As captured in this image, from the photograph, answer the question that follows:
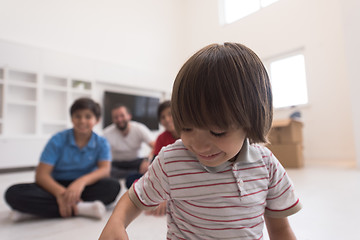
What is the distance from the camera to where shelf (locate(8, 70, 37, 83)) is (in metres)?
3.00

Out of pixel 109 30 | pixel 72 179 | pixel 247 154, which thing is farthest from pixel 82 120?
pixel 109 30

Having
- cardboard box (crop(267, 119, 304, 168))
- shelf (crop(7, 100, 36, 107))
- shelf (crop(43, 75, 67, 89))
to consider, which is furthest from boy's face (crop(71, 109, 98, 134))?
shelf (crop(43, 75, 67, 89))

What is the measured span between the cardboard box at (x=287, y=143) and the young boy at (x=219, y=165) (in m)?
2.03

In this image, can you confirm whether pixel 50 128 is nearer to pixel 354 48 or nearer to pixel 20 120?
pixel 20 120

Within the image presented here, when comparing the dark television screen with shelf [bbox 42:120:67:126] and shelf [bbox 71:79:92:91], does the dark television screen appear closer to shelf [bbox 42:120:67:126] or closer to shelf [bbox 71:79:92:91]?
shelf [bbox 71:79:92:91]

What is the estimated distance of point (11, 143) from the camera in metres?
2.87

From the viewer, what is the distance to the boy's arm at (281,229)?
1.50 ft

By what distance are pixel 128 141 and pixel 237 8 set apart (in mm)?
3562

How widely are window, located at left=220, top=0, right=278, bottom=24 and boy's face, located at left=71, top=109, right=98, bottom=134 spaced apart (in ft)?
12.1

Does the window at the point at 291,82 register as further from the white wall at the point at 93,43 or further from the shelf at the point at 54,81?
the shelf at the point at 54,81

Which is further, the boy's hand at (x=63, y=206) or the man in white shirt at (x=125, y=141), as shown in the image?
the man in white shirt at (x=125, y=141)

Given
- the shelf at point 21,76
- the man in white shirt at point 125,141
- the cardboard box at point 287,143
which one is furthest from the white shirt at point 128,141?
the shelf at point 21,76

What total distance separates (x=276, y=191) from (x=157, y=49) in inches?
182

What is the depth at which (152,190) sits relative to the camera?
44cm
